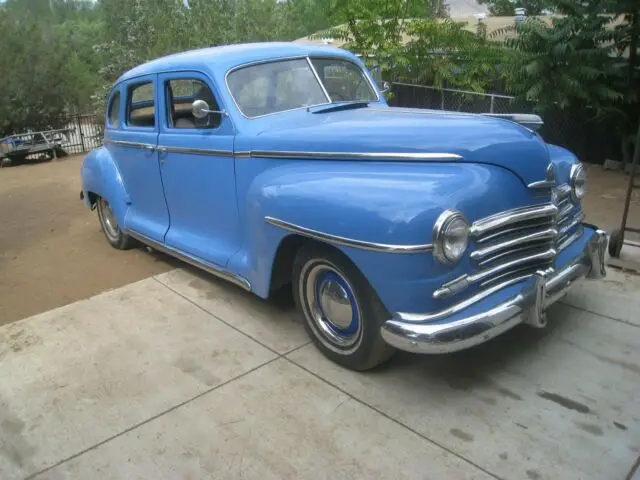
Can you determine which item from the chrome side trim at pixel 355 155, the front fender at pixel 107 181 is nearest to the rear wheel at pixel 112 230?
the front fender at pixel 107 181

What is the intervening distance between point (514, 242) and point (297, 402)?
150 centimetres

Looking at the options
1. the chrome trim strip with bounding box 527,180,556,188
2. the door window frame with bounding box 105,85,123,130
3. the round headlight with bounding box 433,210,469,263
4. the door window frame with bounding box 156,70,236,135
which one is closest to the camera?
the round headlight with bounding box 433,210,469,263

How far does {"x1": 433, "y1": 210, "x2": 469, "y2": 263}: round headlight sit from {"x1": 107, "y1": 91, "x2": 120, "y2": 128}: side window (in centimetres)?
396

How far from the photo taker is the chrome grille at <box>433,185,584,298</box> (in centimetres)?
284

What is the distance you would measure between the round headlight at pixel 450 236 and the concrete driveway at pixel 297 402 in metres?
0.91

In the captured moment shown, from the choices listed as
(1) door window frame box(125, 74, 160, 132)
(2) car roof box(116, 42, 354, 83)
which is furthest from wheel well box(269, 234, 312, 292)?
(1) door window frame box(125, 74, 160, 132)

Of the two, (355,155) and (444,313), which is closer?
(444,313)

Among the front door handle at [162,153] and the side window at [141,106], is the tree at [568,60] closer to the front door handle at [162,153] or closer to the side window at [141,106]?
the side window at [141,106]

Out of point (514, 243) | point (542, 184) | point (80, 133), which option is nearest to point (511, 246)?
point (514, 243)

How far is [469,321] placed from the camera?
2727 millimetres

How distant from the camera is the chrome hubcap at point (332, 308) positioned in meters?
3.28

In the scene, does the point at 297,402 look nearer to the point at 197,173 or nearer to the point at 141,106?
the point at 197,173

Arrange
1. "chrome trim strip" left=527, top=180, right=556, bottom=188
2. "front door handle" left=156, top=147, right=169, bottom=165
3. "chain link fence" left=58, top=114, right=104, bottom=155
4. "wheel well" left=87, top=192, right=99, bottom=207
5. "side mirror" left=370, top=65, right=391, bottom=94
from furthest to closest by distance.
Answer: "chain link fence" left=58, top=114, right=104, bottom=155 → "wheel well" left=87, top=192, right=99, bottom=207 → "side mirror" left=370, top=65, right=391, bottom=94 → "front door handle" left=156, top=147, right=169, bottom=165 → "chrome trim strip" left=527, top=180, right=556, bottom=188

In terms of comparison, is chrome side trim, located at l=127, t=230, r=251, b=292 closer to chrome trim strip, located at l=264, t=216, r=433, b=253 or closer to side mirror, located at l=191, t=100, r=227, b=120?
chrome trim strip, located at l=264, t=216, r=433, b=253
